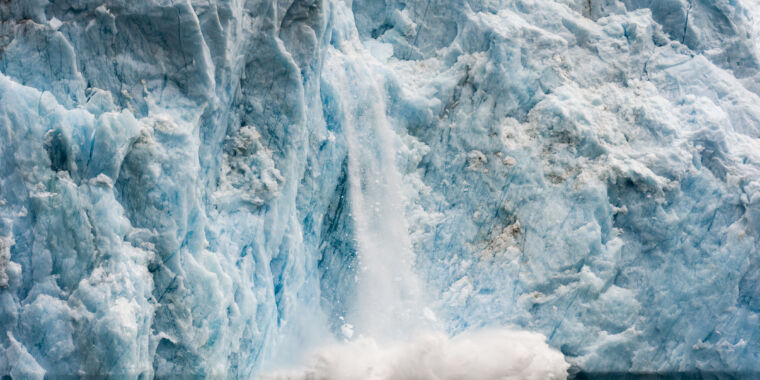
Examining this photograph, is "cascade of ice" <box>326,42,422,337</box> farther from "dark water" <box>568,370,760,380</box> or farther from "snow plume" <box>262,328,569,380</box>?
"dark water" <box>568,370,760,380</box>

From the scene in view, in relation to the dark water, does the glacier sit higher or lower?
higher

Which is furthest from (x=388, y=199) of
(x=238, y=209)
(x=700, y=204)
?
(x=700, y=204)

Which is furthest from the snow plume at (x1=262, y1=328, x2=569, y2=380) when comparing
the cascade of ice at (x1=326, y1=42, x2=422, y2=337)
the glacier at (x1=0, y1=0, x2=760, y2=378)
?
the cascade of ice at (x1=326, y1=42, x2=422, y2=337)

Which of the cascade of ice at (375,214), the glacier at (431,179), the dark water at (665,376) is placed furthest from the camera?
the dark water at (665,376)

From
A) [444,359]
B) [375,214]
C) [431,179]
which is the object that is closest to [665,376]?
[444,359]

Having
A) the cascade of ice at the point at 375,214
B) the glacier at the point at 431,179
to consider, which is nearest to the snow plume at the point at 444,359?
the glacier at the point at 431,179

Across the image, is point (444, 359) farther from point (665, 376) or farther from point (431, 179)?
point (665, 376)

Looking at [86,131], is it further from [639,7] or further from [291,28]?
[639,7]

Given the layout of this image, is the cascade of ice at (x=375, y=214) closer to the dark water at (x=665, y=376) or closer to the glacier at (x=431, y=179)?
the glacier at (x=431, y=179)
